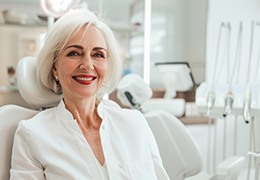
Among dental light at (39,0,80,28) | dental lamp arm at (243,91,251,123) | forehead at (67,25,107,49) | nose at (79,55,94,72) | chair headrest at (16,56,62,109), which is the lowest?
dental lamp arm at (243,91,251,123)

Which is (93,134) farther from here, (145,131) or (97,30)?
(97,30)

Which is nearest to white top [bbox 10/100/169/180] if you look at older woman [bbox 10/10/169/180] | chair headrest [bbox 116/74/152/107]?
older woman [bbox 10/10/169/180]

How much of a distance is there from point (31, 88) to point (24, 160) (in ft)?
0.94

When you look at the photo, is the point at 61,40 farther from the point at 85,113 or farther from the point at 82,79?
the point at 85,113

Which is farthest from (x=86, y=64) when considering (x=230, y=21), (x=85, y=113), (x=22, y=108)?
(x=230, y=21)

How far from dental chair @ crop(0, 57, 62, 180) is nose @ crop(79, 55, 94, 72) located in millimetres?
202

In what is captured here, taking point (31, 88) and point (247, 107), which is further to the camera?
point (247, 107)

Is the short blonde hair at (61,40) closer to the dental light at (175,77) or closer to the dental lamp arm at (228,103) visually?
the dental lamp arm at (228,103)

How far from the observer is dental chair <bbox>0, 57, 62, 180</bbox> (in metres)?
1.15

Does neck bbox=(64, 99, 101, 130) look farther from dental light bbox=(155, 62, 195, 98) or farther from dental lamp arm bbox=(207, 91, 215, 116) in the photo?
dental light bbox=(155, 62, 195, 98)

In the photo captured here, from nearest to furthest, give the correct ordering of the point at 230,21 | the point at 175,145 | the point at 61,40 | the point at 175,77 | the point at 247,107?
1. the point at 61,40
2. the point at 175,145
3. the point at 247,107
4. the point at 175,77
5. the point at 230,21

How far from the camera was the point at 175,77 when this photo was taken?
2.68 metres

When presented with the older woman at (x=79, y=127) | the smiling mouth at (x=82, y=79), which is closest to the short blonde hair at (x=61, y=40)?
the older woman at (x=79, y=127)

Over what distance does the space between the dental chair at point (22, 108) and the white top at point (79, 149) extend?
75 millimetres
